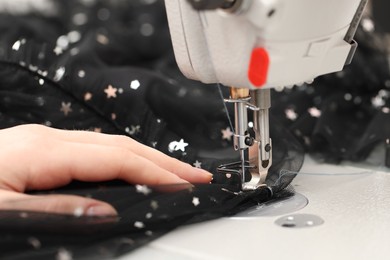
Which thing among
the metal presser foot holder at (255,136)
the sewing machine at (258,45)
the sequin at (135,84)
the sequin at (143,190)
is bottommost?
the sequin at (143,190)

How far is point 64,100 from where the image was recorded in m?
1.12

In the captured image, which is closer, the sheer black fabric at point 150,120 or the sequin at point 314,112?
the sheer black fabric at point 150,120

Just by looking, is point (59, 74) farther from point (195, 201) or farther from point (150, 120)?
point (195, 201)

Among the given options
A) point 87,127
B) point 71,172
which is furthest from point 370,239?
point 87,127

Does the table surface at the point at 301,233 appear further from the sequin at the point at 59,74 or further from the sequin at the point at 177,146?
the sequin at the point at 59,74

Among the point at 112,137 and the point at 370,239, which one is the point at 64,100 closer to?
the point at 112,137

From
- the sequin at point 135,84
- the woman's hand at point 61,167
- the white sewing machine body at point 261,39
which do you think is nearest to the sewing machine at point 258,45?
the white sewing machine body at point 261,39

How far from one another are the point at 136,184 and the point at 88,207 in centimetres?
10

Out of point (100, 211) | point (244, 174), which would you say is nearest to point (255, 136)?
point (244, 174)

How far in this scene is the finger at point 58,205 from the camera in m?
0.70

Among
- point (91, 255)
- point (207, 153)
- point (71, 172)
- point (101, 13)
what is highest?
point (101, 13)

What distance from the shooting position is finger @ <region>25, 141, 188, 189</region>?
30.0 inches

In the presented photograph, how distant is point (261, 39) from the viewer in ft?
2.51

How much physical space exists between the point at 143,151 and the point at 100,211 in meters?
0.16
